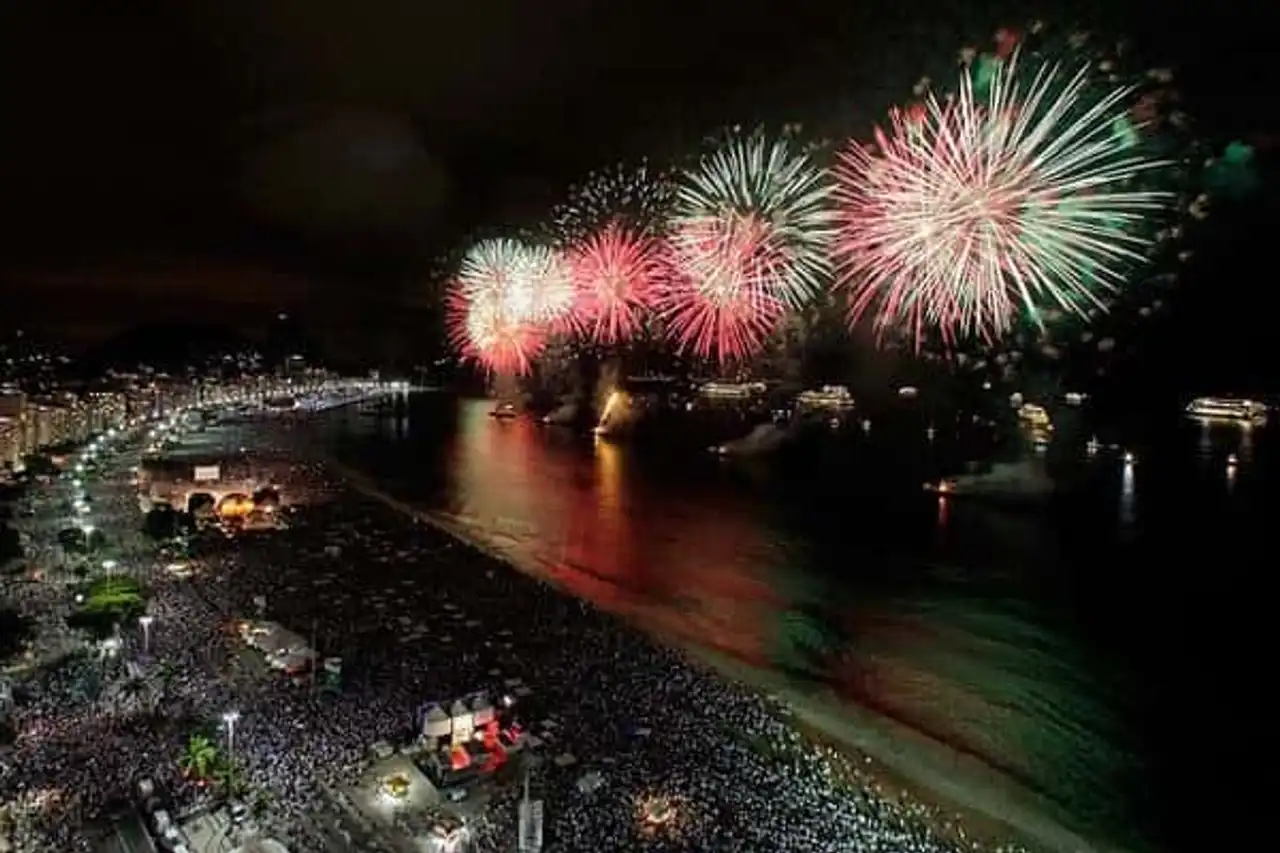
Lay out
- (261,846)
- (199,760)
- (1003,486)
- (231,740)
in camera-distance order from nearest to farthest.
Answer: (261,846) → (199,760) → (231,740) → (1003,486)

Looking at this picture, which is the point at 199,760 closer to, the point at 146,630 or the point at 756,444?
the point at 146,630

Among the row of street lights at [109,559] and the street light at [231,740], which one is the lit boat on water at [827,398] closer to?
the row of street lights at [109,559]

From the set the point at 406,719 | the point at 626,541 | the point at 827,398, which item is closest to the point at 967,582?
the point at 626,541

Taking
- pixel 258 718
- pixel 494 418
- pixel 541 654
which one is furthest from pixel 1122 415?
pixel 258 718

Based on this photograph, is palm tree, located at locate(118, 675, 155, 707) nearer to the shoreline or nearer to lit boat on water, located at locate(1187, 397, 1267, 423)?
the shoreline

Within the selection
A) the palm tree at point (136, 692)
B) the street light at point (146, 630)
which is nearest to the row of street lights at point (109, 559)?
the street light at point (146, 630)

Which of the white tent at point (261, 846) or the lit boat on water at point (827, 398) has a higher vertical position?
the lit boat on water at point (827, 398)

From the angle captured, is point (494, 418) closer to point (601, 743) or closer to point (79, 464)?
point (79, 464)
